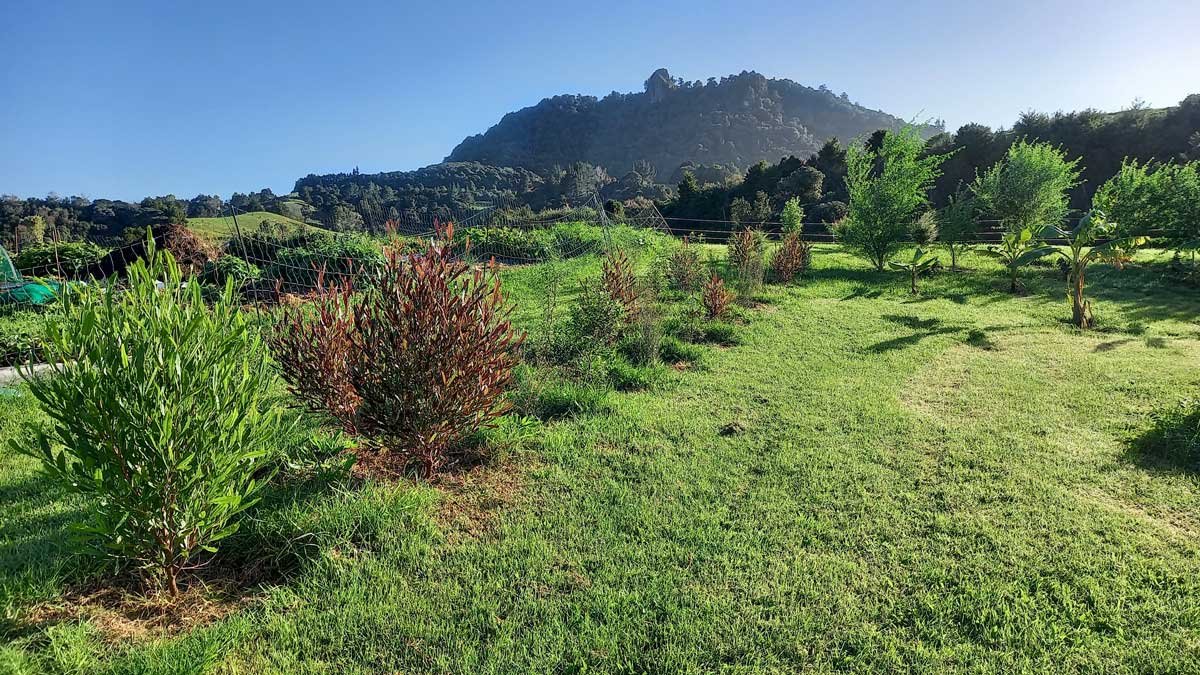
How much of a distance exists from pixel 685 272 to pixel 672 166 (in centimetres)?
13198

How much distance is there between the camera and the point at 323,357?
3664mm

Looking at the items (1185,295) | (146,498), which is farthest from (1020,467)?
(1185,295)

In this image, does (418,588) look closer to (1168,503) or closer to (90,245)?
(1168,503)

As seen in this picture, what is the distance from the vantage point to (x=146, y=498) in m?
2.18

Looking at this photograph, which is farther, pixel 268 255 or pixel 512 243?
pixel 512 243

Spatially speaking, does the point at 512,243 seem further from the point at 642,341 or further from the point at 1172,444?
the point at 1172,444

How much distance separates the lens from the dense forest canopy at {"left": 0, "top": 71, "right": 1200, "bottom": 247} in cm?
2591

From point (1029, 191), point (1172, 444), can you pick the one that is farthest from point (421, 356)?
point (1029, 191)

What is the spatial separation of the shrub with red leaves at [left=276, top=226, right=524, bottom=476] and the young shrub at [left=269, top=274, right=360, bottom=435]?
0.01 m

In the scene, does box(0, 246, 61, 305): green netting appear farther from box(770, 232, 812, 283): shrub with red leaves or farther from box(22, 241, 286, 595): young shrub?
box(770, 232, 812, 283): shrub with red leaves

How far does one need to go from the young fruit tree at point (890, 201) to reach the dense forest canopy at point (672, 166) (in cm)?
985

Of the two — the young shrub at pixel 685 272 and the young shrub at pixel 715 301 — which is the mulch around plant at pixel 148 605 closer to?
the young shrub at pixel 715 301

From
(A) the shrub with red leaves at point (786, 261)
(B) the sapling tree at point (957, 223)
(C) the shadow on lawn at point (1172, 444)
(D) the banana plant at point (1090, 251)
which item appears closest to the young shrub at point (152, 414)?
(C) the shadow on lawn at point (1172, 444)

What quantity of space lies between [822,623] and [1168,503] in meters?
2.89
